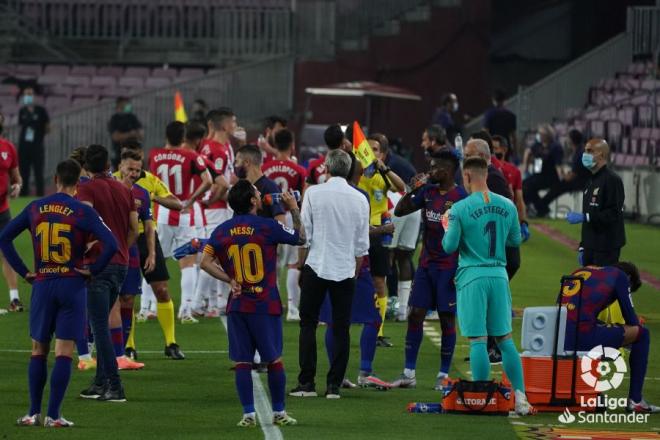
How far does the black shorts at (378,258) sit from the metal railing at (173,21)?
2548 centimetres

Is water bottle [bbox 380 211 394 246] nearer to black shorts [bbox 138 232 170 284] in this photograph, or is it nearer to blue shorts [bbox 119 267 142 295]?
black shorts [bbox 138 232 170 284]

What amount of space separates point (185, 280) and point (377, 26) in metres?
25.7

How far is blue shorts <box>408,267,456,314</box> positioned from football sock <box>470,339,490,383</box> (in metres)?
1.13

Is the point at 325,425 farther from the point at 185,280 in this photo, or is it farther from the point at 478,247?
the point at 185,280

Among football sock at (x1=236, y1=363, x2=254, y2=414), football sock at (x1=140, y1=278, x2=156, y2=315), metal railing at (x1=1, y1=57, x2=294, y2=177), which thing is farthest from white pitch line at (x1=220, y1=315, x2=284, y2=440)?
metal railing at (x1=1, y1=57, x2=294, y2=177)

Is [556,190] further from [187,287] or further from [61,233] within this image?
[61,233]

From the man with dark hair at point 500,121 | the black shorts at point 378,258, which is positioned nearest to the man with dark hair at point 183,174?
the black shorts at point 378,258

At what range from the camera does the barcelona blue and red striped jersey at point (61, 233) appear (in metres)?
10.6

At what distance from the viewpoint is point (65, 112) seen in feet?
118

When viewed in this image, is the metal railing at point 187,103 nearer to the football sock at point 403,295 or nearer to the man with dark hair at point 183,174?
the man with dark hair at point 183,174

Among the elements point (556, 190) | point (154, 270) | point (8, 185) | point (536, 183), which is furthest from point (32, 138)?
point (154, 270)

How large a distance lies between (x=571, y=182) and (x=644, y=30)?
1031cm

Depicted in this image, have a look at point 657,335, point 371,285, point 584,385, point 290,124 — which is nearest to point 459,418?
point 584,385

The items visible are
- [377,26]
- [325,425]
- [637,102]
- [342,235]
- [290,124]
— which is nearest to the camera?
[325,425]
